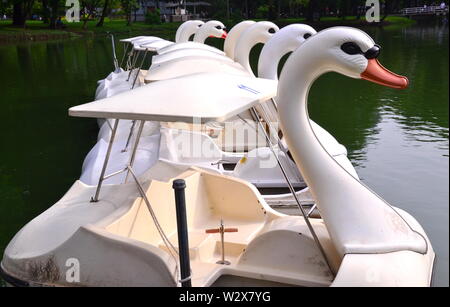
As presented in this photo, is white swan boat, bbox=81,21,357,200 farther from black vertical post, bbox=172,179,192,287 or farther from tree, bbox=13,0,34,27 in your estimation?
tree, bbox=13,0,34,27

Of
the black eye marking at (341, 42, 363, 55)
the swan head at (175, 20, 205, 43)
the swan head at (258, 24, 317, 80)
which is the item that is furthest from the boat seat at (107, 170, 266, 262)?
the swan head at (175, 20, 205, 43)

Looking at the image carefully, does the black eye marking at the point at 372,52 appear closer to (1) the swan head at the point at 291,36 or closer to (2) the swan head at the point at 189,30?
(1) the swan head at the point at 291,36

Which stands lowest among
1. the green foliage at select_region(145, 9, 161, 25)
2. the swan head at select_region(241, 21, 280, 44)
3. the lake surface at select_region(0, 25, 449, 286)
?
the lake surface at select_region(0, 25, 449, 286)

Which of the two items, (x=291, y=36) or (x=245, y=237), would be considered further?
(x=291, y=36)

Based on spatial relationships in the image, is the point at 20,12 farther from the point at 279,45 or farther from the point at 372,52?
the point at 372,52

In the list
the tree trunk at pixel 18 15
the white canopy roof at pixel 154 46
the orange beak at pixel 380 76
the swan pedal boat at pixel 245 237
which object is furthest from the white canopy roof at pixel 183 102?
the tree trunk at pixel 18 15

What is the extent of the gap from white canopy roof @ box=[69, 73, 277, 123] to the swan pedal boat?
0.01m

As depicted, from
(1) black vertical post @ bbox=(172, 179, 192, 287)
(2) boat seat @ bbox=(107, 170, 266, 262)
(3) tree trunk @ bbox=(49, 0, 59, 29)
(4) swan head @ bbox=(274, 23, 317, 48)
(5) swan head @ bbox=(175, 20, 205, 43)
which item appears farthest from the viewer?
(3) tree trunk @ bbox=(49, 0, 59, 29)

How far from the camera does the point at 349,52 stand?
4.52 meters

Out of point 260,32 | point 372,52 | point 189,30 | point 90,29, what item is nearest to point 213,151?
point 372,52

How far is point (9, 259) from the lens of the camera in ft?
15.5

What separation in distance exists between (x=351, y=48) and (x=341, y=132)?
7.94 meters

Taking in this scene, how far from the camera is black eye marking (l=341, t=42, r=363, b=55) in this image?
4.50 metres

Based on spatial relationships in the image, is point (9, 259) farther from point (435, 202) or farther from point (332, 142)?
point (435, 202)
